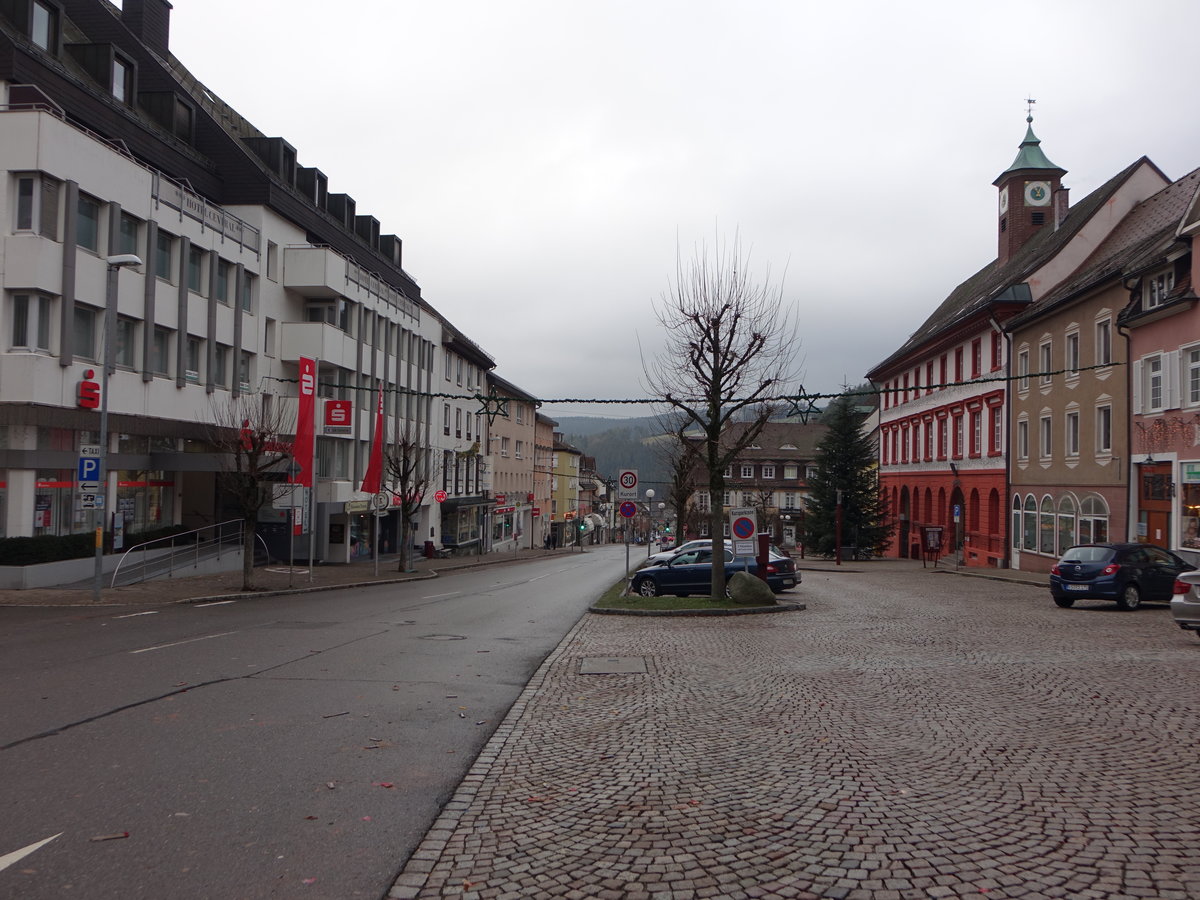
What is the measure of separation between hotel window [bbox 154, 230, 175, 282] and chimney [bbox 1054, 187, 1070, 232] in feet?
123

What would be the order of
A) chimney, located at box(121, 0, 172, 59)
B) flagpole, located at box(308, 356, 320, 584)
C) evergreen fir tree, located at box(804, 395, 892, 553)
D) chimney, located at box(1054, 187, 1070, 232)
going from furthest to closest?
evergreen fir tree, located at box(804, 395, 892, 553) → chimney, located at box(1054, 187, 1070, 232) → chimney, located at box(121, 0, 172, 59) → flagpole, located at box(308, 356, 320, 584)

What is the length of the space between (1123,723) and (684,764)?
4176mm

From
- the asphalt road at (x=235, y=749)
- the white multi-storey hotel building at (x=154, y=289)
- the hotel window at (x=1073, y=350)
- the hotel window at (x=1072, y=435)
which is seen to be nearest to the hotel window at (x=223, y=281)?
the white multi-storey hotel building at (x=154, y=289)

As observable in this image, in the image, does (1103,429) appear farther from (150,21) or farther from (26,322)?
(150,21)

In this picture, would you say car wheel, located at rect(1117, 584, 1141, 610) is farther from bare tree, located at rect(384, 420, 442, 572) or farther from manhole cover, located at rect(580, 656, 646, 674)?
bare tree, located at rect(384, 420, 442, 572)

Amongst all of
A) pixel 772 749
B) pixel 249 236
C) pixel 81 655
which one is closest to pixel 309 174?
pixel 249 236

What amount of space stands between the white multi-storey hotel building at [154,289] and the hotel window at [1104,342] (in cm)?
2180

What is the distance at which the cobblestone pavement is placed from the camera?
16.2 feet


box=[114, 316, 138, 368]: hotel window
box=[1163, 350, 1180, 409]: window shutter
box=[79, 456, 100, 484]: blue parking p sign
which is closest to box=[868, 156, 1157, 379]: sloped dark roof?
box=[1163, 350, 1180, 409]: window shutter

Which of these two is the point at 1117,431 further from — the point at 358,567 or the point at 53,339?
the point at 53,339

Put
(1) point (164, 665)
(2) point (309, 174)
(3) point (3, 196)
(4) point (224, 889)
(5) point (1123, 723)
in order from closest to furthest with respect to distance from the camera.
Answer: (4) point (224, 889)
(5) point (1123, 723)
(1) point (164, 665)
(3) point (3, 196)
(2) point (309, 174)

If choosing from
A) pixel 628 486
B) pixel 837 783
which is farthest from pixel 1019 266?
pixel 837 783

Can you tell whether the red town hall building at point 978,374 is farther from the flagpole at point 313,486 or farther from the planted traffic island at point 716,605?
the flagpole at point 313,486

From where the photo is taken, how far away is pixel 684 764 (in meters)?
7.17
